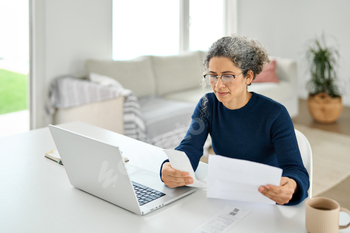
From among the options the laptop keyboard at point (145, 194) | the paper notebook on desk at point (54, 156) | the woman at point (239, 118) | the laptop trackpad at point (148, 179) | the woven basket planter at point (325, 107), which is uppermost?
the woman at point (239, 118)

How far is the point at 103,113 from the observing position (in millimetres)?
3014

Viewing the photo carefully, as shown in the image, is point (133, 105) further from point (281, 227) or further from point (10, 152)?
point (281, 227)

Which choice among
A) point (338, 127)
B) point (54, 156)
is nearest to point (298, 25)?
point (338, 127)

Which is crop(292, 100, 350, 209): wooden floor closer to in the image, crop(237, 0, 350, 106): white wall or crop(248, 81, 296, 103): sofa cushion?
crop(248, 81, 296, 103): sofa cushion

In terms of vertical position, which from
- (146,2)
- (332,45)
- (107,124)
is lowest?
(107,124)

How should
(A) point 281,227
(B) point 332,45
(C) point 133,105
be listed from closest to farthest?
(A) point 281,227
(C) point 133,105
(B) point 332,45

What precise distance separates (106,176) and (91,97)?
212 cm

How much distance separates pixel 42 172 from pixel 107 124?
5.58ft

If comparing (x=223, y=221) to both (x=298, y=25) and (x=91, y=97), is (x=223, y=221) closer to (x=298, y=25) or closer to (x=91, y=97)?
(x=91, y=97)

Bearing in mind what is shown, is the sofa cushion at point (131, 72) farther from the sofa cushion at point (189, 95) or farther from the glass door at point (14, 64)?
the glass door at point (14, 64)

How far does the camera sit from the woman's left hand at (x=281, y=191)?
39.1 inches

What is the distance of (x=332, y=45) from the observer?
16.8 ft

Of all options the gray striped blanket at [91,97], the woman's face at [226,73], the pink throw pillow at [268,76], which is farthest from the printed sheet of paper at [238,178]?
the pink throw pillow at [268,76]

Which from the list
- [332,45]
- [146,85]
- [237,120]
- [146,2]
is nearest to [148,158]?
[237,120]
